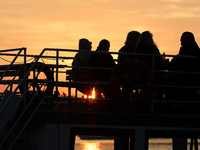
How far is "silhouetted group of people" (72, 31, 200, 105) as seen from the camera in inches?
272

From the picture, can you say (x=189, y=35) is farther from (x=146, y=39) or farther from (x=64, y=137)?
(x=64, y=137)

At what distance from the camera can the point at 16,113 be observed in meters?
6.51

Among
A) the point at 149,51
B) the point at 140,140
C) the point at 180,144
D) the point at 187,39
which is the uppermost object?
the point at 187,39

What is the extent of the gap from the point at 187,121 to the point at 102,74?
73.6 inches

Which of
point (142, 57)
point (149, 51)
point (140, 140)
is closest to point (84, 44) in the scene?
point (142, 57)

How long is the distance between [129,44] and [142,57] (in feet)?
1.74

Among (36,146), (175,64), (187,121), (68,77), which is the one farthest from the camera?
(68,77)

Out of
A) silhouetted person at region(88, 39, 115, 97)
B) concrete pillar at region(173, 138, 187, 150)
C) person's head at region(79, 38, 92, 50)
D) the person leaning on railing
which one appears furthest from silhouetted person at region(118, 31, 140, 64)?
concrete pillar at region(173, 138, 187, 150)

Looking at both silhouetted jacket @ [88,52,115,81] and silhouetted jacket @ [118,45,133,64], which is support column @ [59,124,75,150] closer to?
silhouetted jacket @ [88,52,115,81]

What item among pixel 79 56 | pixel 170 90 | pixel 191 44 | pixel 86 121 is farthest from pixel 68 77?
pixel 191 44

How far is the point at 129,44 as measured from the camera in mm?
7367

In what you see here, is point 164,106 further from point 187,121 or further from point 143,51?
point 143,51

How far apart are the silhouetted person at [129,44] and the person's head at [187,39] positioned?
92 centimetres

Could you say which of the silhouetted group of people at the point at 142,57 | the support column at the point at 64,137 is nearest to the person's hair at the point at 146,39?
the silhouetted group of people at the point at 142,57
